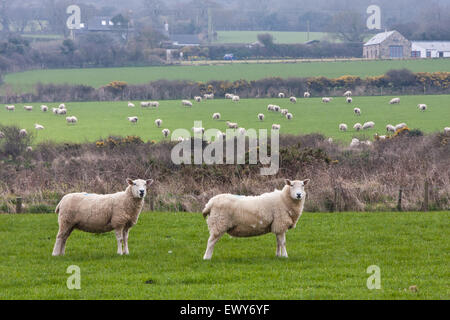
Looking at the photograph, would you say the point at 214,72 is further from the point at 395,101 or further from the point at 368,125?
the point at 368,125

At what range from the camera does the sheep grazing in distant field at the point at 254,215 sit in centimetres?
1491

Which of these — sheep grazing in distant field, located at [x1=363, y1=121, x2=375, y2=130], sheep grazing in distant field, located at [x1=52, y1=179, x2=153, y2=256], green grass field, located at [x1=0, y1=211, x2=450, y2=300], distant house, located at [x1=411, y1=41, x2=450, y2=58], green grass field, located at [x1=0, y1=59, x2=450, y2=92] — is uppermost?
distant house, located at [x1=411, y1=41, x2=450, y2=58]

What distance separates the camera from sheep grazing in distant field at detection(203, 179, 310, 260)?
14.9 meters

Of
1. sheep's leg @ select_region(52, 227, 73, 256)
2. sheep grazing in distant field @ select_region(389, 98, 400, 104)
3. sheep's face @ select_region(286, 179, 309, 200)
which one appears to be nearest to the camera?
sheep's face @ select_region(286, 179, 309, 200)

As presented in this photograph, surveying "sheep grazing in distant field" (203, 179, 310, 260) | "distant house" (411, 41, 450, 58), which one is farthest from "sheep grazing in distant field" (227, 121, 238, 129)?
"distant house" (411, 41, 450, 58)

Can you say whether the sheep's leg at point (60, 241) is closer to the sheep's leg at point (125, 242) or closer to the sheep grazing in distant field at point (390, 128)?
the sheep's leg at point (125, 242)

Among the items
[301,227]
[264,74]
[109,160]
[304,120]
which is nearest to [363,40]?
[264,74]

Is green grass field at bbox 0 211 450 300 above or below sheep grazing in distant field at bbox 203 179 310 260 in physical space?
below

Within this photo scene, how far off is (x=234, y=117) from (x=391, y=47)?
223ft

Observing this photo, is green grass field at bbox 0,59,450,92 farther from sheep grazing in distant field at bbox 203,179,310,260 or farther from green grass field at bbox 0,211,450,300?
sheep grazing in distant field at bbox 203,179,310,260

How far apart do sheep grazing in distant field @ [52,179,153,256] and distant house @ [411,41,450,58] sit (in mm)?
110540

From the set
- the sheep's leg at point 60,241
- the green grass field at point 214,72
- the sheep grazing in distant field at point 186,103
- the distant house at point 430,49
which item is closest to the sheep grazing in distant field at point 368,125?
the sheep grazing in distant field at point 186,103

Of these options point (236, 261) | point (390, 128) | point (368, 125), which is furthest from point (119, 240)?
point (368, 125)

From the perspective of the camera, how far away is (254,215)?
49.2 feet
